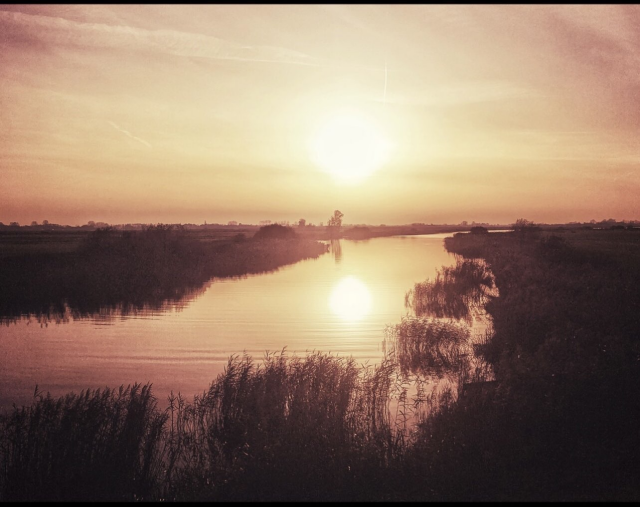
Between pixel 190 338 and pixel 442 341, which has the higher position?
pixel 442 341

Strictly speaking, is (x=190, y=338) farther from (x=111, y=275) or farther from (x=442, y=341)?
(x=111, y=275)

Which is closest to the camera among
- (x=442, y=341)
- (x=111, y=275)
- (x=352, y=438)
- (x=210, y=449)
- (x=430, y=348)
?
(x=352, y=438)

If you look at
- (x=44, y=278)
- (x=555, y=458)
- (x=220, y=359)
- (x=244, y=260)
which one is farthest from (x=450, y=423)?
(x=244, y=260)

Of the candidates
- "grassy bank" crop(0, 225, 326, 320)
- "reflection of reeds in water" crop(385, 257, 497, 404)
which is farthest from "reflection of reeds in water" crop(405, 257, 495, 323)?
"grassy bank" crop(0, 225, 326, 320)

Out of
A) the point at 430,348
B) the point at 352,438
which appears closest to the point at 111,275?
the point at 430,348

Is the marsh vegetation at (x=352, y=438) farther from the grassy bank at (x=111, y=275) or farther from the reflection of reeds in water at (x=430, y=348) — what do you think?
the grassy bank at (x=111, y=275)

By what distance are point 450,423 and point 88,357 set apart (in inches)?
637

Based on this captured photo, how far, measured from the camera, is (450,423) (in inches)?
452

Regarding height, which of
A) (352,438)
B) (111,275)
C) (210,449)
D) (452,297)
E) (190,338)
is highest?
(111,275)

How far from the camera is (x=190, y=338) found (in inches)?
988

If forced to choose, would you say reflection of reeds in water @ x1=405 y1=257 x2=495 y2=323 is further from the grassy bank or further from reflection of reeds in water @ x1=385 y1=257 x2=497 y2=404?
the grassy bank

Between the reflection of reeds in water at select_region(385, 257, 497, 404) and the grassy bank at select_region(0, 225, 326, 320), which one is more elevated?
the grassy bank at select_region(0, 225, 326, 320)

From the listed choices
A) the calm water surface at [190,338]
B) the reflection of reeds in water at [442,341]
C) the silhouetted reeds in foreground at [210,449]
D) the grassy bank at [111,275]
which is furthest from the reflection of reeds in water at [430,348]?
the grassy bank at [111,275]

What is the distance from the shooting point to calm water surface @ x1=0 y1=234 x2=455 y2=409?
59.9 ft
